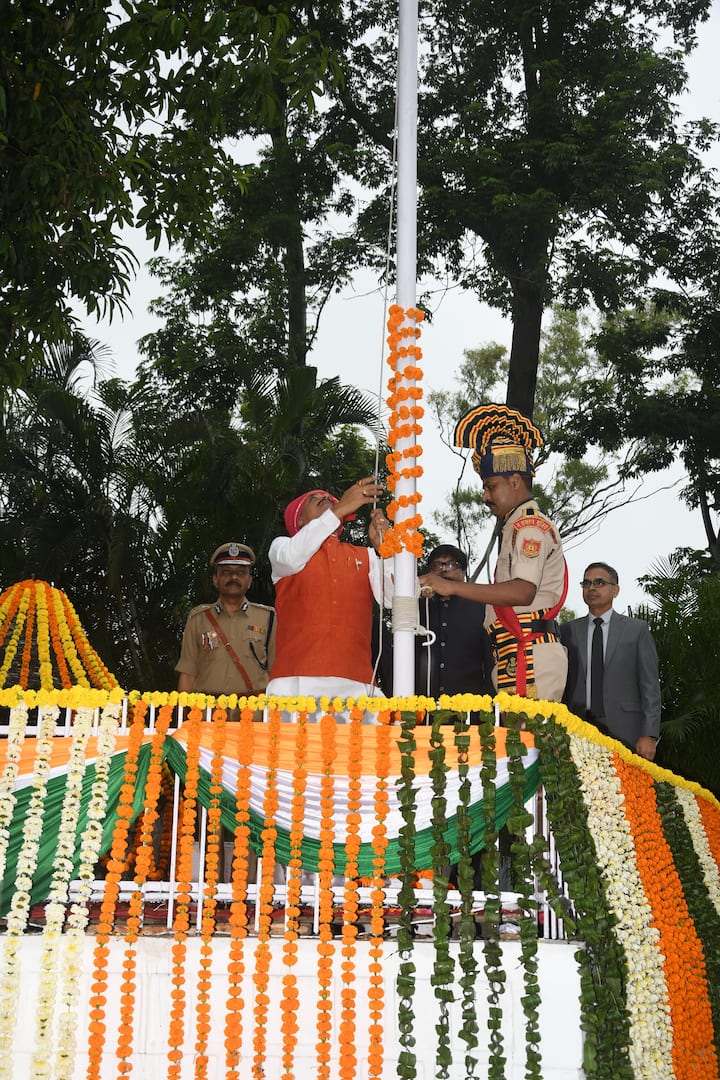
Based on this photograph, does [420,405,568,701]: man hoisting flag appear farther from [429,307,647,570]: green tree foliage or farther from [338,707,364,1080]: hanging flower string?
[429,307,647,570]: green tree foliage

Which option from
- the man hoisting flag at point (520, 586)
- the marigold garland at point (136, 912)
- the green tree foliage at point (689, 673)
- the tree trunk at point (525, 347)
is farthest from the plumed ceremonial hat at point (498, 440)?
the tree trunk at point (525, 347)

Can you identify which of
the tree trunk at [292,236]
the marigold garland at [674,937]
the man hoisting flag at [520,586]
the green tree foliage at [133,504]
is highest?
the tree trunk at [292,236]

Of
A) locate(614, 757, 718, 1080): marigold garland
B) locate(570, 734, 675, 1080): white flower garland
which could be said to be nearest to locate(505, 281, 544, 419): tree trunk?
locate(614, 757, 718, 1080): marigold garland

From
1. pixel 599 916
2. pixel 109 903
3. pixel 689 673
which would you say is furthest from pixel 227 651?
pixel 689 673

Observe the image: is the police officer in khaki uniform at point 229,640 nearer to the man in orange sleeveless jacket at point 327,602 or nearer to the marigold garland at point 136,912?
the man in orange sleeveless jacket at point 327,602

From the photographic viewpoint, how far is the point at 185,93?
23.2ft

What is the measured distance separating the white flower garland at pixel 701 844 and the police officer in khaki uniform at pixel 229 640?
2312 mm

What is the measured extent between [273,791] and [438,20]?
1592 cm

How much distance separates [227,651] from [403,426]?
2.48 meters

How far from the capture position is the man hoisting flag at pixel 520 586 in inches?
187

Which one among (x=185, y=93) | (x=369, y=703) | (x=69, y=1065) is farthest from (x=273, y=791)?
(x=185, y=93)

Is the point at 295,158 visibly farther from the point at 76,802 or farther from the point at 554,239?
the point at 76,802

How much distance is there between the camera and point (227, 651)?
6789 millimetres

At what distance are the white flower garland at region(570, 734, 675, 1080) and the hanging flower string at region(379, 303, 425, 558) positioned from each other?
3.40 feet
